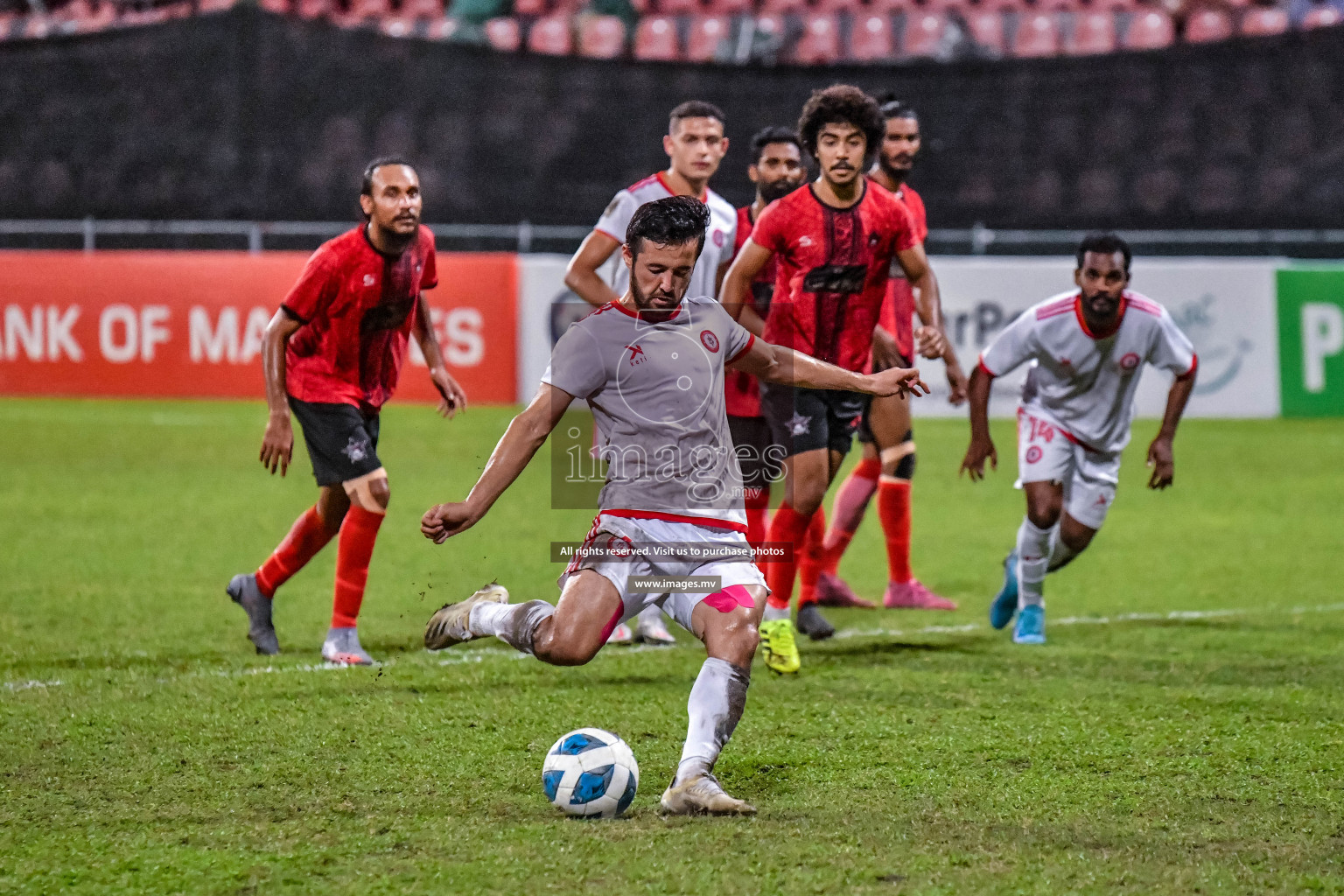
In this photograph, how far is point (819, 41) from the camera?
18.3 metres

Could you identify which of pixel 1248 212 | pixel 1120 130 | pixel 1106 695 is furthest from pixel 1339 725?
pixel 1120 130

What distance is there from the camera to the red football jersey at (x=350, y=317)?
571 centimetres

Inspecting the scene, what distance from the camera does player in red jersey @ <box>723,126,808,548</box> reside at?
6598mm

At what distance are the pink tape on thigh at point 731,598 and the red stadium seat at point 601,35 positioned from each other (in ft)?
51.4

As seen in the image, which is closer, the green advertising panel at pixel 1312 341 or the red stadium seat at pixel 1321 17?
the green advertising panel at pixel 1312 341

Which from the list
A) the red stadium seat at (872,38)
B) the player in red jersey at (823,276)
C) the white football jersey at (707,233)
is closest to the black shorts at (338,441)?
the white football jersey at (707,233)

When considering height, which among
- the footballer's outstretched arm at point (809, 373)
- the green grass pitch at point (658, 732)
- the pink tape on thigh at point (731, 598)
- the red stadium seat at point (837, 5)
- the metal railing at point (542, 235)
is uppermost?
the red stadium seat at point (837, 5)

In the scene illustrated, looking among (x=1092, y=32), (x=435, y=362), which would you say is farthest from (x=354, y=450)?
(x=1092, y=32)

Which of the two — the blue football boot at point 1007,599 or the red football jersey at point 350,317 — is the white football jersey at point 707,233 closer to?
the red football jersey at point 350,317

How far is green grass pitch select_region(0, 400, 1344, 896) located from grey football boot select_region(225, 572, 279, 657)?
12 centimetres

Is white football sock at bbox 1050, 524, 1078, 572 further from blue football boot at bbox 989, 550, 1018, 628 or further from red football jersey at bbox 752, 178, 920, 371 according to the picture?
red football jersey at bbox 752, 178, 920, 371

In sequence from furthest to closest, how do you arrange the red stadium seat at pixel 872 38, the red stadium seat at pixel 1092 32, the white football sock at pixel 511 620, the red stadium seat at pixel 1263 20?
the red stadium seat at pixel 1092 32 → the red stadium seat at pixel 1263 20 → the red stadium seat at pixel 872 38 → the white football sock at pixel 511 620

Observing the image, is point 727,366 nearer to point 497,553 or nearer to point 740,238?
point 740,238

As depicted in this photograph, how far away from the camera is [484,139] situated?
55.9ft
